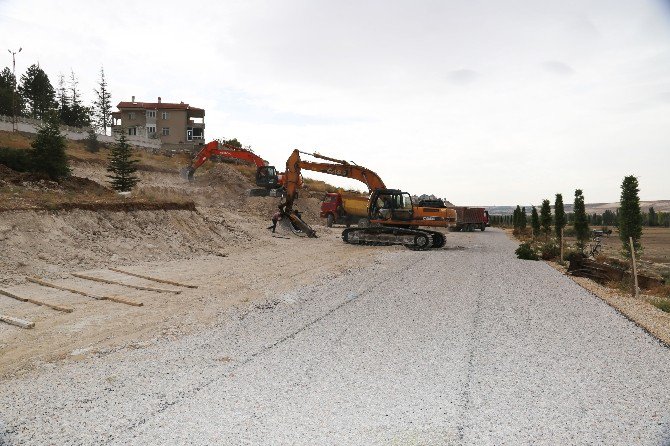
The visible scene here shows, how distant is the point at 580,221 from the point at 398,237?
11.2m

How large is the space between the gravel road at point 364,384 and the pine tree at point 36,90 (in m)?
83.0

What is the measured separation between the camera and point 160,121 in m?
71.6

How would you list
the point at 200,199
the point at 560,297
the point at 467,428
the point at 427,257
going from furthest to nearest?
the point at 200,199, the point at 427,257, the point at 560,297, the point at 467,428

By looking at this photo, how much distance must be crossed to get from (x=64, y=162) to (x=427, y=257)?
691 inches

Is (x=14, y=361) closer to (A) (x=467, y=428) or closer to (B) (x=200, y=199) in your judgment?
(A) (x=467, y=428)

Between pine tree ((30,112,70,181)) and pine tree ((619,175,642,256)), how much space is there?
84.4 feet

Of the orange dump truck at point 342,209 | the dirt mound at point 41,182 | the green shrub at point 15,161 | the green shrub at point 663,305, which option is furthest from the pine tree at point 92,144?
the green shrub at point 663,305

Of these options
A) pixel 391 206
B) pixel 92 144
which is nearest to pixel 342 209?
pixel 391 206

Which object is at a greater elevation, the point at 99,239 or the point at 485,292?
the point at 99,239

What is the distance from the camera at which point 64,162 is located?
24.0m

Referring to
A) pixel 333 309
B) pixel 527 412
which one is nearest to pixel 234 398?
pixel 527 412

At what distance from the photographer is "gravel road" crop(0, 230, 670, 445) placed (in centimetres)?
501

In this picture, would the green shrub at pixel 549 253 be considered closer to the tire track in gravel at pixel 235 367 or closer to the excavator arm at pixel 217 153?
the tire track in gravel at pixel 235 367

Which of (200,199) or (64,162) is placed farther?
(200,199)
